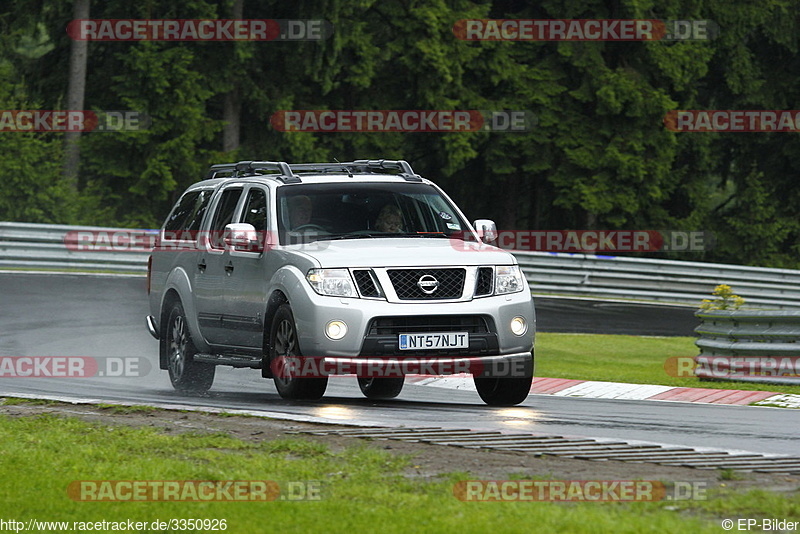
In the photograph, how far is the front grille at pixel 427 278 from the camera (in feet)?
37.0

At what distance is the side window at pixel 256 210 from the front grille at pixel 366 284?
140cm

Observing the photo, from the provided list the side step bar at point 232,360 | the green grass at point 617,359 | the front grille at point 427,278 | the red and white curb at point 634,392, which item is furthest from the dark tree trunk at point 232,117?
the front grille at point 427,278

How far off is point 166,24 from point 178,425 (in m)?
27.1

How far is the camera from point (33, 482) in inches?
302

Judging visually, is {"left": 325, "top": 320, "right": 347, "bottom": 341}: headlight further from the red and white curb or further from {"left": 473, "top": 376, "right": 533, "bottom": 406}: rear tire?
the red and white curb

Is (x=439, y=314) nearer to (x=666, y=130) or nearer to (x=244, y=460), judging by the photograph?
(x=244, y=460)

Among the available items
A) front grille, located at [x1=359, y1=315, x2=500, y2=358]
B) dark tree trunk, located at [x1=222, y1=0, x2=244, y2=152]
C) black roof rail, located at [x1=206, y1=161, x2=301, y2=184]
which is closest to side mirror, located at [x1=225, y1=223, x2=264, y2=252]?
black roof rail, located at [x1=206, y1=161, x2=301, y2=184]

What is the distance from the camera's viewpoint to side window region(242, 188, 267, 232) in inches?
490

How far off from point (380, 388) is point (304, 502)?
682cm

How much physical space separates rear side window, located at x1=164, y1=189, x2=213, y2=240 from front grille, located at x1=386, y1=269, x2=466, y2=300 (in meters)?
3.13

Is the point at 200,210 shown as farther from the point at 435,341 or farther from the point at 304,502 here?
the point at 304,502

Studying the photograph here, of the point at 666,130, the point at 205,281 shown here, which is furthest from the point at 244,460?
the point at 666,130

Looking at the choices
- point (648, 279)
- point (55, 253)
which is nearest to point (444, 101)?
point (648, 279)

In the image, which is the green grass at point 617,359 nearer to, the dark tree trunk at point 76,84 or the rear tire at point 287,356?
the rear tire at point 287,356
